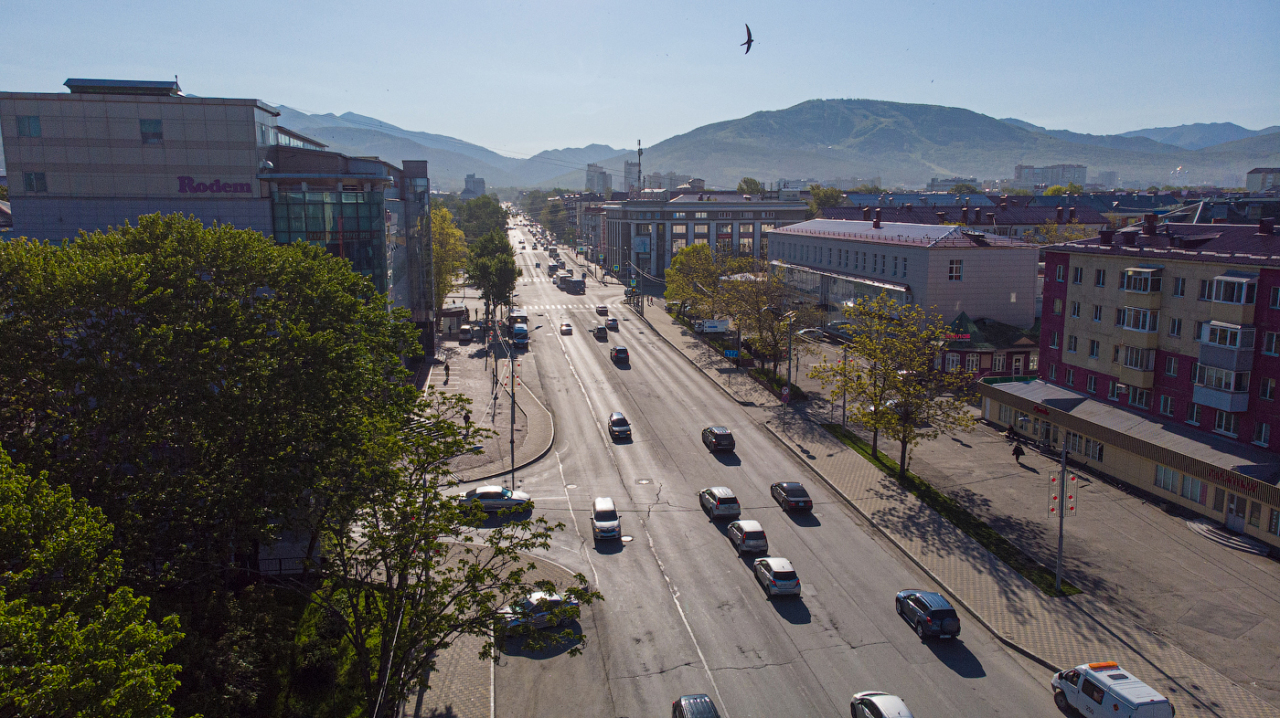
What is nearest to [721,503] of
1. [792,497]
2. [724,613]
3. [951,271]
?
[792,497]

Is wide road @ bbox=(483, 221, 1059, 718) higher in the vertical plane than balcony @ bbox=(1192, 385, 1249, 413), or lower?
lower

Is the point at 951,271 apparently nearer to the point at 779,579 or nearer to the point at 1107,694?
the point at 779,579

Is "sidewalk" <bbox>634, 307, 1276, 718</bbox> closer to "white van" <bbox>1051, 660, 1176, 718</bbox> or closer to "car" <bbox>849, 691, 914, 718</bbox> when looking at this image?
"white van" <bbox>1051, 660, 1176, 718</bbox>

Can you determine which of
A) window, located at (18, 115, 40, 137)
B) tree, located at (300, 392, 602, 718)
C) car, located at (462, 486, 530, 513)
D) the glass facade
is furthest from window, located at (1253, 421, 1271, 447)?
window, located at (18, 115, 40, 137)

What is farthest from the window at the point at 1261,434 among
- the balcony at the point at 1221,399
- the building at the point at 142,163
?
the building at the point at 142,163

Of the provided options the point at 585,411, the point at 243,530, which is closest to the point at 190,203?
the point at 585,411
